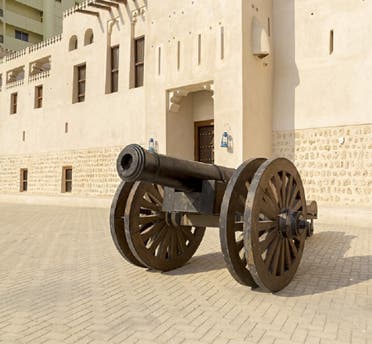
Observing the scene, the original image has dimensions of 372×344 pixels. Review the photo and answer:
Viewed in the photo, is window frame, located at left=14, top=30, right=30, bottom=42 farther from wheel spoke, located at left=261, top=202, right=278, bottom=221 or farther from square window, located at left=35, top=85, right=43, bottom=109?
wheel spoke, located at left=261, top=202, right=278, bottom=221

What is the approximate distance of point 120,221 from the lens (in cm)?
470

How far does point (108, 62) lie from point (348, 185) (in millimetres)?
10798

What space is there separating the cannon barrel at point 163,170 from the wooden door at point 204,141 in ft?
28.1

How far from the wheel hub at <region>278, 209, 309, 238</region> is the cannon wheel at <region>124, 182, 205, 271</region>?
1342 mm

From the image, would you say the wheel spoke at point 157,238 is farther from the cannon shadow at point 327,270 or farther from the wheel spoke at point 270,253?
the cannon shadow at point 327,270

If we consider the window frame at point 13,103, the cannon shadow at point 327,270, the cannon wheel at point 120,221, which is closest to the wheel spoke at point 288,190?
the cannon shadow at point 327,270

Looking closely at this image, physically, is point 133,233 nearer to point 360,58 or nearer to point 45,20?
point 360,58

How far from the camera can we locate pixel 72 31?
17719 millimetres

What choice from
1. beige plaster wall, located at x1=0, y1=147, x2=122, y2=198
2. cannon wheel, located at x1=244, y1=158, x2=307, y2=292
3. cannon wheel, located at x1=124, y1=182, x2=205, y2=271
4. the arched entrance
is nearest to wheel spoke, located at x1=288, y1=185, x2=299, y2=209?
cannon wheel, located at x1=244, y1=158, x2=307, y2=292

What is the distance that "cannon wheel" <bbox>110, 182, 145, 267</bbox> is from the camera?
4.62 meters

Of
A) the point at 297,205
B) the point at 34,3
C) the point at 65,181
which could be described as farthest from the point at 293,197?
the point at 34,3

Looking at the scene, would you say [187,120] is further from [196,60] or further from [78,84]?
[78,84]

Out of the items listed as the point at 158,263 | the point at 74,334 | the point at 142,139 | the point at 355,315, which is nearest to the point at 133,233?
the point at 158,263

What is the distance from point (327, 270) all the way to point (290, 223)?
1417mm
